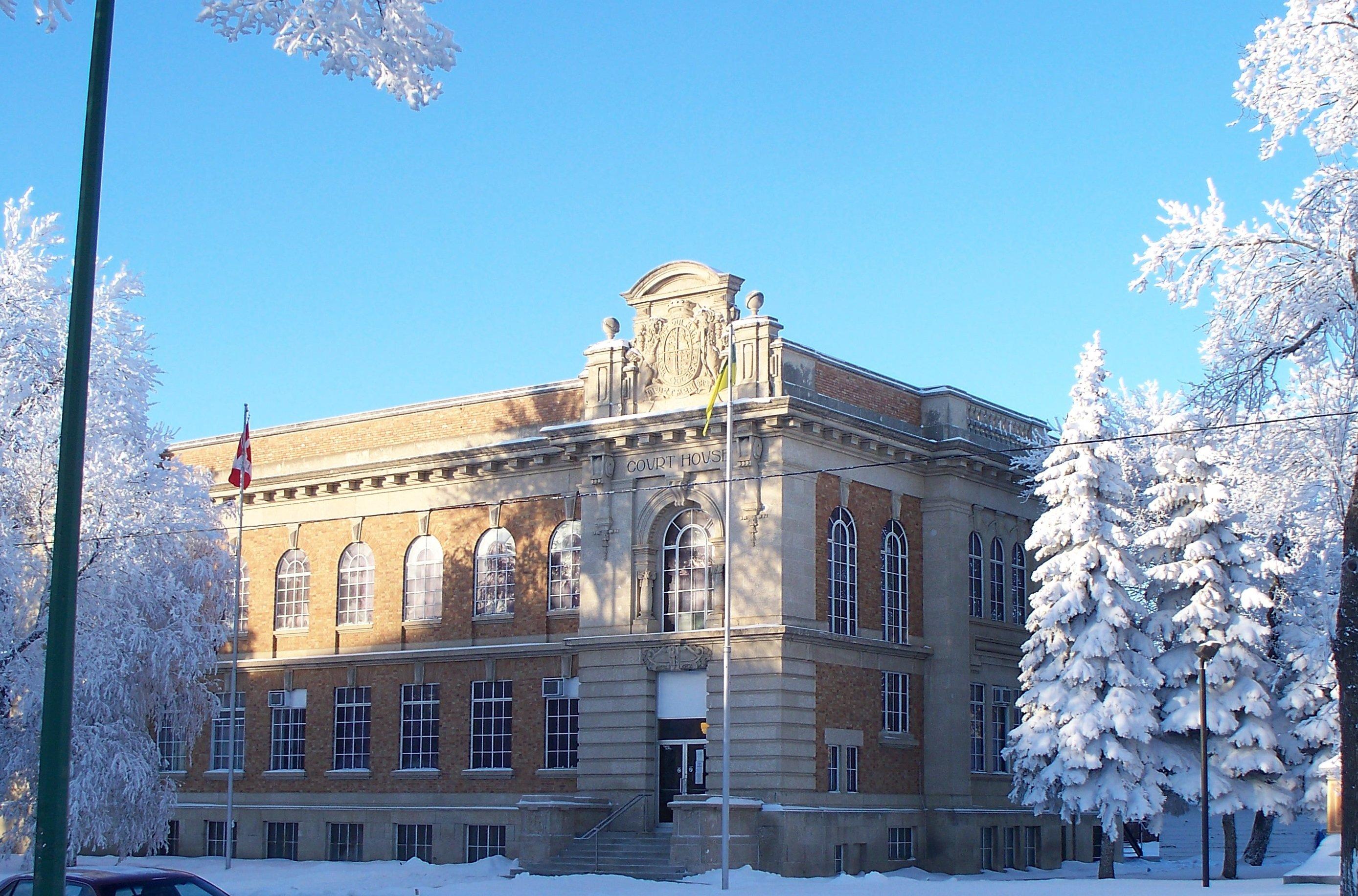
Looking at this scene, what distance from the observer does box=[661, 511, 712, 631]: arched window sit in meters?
34.7

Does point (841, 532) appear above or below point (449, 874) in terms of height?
above

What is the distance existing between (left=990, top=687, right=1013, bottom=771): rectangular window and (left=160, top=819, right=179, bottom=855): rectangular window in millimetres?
22083

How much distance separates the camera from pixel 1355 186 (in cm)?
1725

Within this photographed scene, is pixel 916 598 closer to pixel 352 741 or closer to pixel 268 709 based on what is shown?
pixel 352 741

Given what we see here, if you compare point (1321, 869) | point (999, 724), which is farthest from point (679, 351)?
point (1321, 869)

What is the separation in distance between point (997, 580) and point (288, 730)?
19.4m

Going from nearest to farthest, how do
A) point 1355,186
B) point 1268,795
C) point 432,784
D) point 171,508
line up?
point 1355,186
point 171,508
point 1268,795
point 432,784

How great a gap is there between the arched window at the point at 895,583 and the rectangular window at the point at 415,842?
12.4m

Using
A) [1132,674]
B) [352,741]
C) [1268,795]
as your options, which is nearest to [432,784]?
[352,741]

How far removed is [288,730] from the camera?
1646 inches

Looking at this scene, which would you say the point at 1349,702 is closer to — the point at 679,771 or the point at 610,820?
the point at 679,771

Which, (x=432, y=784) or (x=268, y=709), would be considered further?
(x=268, y=709)

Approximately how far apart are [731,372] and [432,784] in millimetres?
14405

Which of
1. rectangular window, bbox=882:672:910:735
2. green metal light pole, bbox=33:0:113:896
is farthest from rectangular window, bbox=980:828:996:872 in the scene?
green metal light pole, bbox=33:0:113:896
